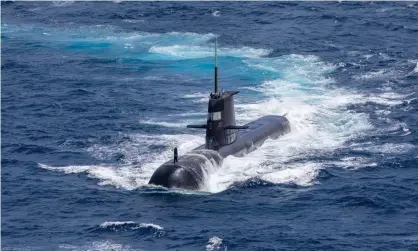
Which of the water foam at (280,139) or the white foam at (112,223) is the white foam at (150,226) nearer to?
the white foam at (112,223)

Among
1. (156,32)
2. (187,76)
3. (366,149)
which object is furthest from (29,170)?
(156,32)

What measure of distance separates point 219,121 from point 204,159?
4.18 metres

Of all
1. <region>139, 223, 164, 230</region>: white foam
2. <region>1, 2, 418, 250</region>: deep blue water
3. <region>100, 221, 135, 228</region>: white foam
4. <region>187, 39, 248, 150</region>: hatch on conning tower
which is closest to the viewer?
<region>139, 223, 164, 230</region>: white foam

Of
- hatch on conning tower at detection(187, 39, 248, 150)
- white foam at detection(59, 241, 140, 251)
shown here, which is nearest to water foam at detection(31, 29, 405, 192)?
hatch on conning tower at detection(187, 39, 248, 150)

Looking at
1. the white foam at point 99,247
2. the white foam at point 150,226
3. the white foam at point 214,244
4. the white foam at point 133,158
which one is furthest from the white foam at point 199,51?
the white foam at point 99,247

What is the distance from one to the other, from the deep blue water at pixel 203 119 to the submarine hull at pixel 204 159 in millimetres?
650

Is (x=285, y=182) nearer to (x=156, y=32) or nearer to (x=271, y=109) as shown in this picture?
(x=271, y=109)

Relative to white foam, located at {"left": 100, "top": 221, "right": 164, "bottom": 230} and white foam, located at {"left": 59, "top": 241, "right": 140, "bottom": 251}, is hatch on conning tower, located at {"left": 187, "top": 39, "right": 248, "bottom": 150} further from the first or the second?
white foam, located at {"left": 59, "top": 241, "right": 140, "bottom": 251}

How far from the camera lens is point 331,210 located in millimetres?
56219

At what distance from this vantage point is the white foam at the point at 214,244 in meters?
50.0

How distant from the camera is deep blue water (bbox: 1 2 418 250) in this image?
5331 cm

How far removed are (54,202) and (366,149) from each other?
23876 mm

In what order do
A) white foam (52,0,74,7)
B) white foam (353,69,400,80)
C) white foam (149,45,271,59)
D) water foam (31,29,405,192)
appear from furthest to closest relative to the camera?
white foam (52,0,74,7), white foam (149,45,271,59), white foam (353,69,400,80), water foam (31,29,405,192)

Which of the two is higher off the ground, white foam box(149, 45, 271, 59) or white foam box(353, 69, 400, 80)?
white foam box(149, 45, 271, 59)
